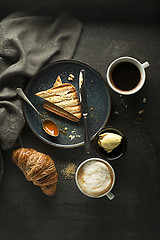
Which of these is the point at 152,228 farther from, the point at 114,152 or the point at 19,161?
the point at 19,161

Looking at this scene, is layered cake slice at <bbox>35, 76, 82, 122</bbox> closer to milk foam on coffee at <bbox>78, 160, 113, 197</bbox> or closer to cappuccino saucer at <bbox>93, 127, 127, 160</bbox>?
cappuccino saucer at <bbox>93, 127, 127, 160</bbox>

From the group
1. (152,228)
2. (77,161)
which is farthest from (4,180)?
(152,228)

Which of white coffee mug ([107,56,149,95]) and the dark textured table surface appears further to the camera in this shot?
the dark textured table surface

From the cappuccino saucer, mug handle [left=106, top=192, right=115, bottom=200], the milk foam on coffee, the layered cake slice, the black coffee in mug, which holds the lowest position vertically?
mug handle [left=106, top=192, right=115, bottom=200]

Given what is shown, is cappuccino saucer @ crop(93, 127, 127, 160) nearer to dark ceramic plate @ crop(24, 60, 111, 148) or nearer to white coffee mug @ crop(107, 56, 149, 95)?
dark ceramic plate @ crop(24, 60, 111, 148)

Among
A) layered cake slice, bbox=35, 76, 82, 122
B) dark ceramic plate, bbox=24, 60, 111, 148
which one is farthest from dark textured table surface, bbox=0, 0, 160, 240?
layered cake slice, bbox=35, 76, 82, 122

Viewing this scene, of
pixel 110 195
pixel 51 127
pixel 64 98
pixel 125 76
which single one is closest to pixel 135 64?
pixel 125 76

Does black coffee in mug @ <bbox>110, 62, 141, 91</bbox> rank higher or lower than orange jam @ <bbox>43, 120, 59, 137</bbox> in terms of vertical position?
higher
